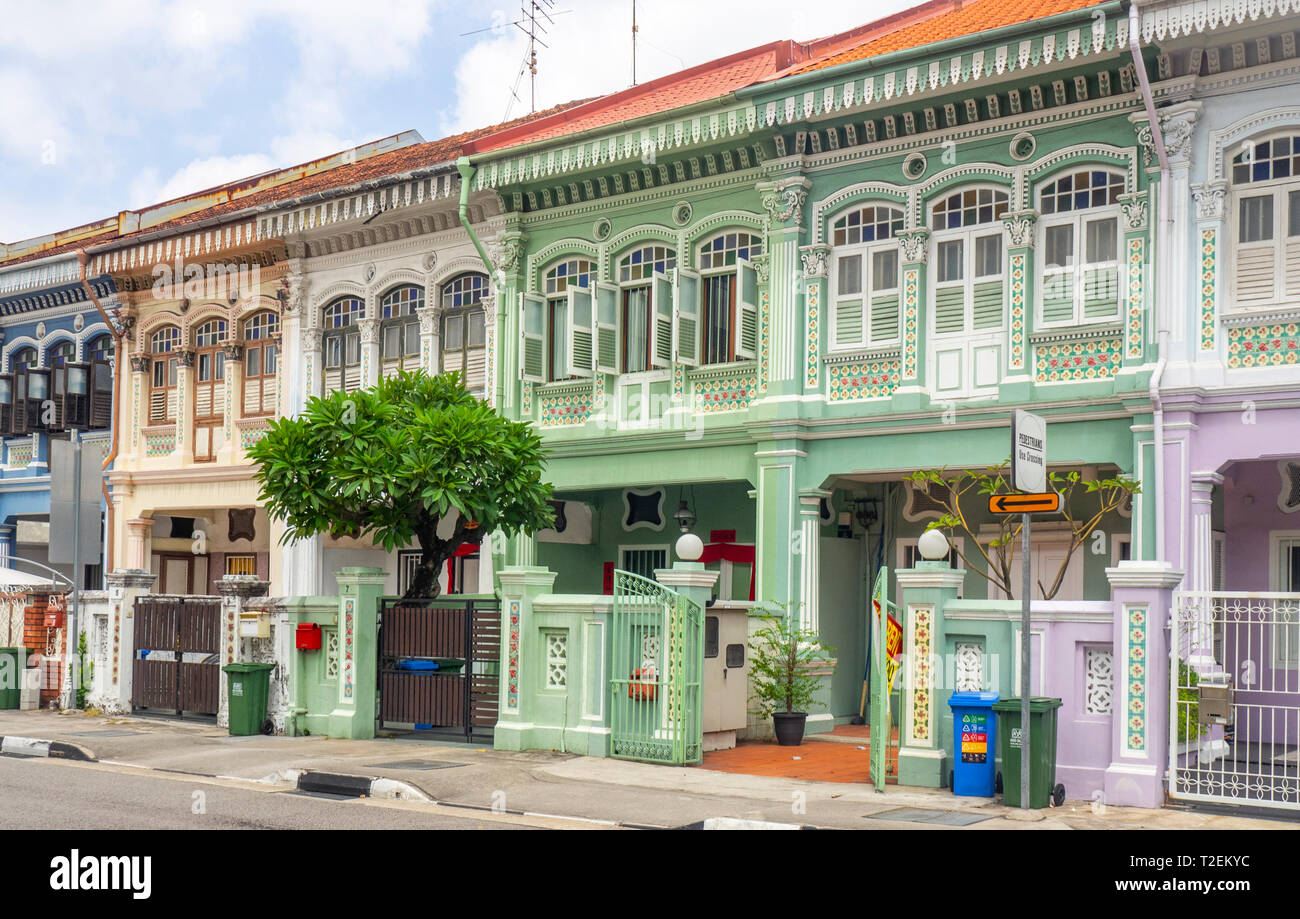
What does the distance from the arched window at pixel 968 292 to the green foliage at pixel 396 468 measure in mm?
5257

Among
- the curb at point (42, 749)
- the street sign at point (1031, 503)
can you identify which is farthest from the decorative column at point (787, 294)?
the curb at point (42, 749)

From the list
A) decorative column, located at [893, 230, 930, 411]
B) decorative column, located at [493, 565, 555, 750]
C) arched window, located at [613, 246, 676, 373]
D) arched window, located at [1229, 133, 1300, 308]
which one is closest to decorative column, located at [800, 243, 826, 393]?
decorative column, located at [893, 230, 930, 411]

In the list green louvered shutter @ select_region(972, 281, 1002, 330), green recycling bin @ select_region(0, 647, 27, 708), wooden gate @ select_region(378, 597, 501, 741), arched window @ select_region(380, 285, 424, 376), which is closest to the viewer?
wooden gate @ select_region(378, 597, 501, 741)

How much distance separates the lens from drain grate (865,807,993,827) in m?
11.0

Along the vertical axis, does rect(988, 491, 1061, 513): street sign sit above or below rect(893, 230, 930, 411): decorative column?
below

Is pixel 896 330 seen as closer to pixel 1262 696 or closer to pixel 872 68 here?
pixel 872 68

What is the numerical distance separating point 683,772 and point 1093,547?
674 centimetres

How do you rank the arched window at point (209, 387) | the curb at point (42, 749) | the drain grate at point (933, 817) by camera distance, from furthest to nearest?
the arched window at point (209, 387), the curb at point (42, 749), the drain grate at point (933, 817)

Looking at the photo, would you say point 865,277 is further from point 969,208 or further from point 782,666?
point 782,666

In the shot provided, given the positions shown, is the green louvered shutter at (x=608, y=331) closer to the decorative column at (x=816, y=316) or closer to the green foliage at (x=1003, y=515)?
the decorative column at (x=816, y=316)

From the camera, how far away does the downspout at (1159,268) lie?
15.0m

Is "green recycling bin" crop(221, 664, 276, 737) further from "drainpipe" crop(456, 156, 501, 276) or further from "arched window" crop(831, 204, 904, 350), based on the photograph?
"arched window" crop(831, 204, 904, 350)

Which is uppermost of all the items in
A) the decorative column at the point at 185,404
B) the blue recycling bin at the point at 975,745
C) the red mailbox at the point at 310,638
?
the decorative column at the point at 185,404

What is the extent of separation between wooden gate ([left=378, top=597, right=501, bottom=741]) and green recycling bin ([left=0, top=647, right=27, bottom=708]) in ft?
24.5
